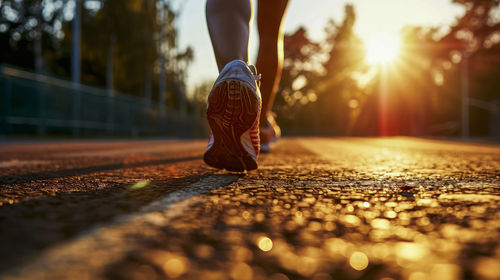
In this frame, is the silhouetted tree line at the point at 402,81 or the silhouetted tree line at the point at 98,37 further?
the silhouetted tree line at the point at 402,81

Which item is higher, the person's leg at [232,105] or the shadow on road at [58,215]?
the person's leg at [232,105]

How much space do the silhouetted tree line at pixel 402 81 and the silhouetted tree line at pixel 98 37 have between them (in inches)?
748

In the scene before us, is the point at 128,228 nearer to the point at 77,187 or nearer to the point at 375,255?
the point at 375,255

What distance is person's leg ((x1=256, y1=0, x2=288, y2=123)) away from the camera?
2.82 metres

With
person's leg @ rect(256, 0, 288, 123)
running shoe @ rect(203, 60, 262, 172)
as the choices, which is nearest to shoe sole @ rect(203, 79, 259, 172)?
running shoe @ rect(203, 60, 262, 172)

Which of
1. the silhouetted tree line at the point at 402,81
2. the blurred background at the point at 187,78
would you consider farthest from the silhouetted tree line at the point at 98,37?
the silhouetted tree line at the point at 402,81

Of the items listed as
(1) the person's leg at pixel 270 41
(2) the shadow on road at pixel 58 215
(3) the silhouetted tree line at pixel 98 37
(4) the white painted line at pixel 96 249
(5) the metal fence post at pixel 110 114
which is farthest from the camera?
(3) the silhouetted tree line at pixel 98 37

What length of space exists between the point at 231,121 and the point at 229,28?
541 millimetres

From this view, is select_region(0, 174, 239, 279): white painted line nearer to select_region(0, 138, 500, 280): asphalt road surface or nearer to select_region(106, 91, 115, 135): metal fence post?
select_region(0, 138, 500, 280): asphalt road surface

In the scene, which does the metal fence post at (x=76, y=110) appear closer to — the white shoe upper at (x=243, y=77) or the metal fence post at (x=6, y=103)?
the metal fence post at (x=6, y=103)

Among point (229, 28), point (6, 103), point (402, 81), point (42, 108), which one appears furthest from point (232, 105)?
point (402, 81)

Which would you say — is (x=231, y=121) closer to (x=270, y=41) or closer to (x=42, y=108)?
(x=270, y=41)

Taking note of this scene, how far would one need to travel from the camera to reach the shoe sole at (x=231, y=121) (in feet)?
5.75

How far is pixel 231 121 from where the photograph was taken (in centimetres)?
179
